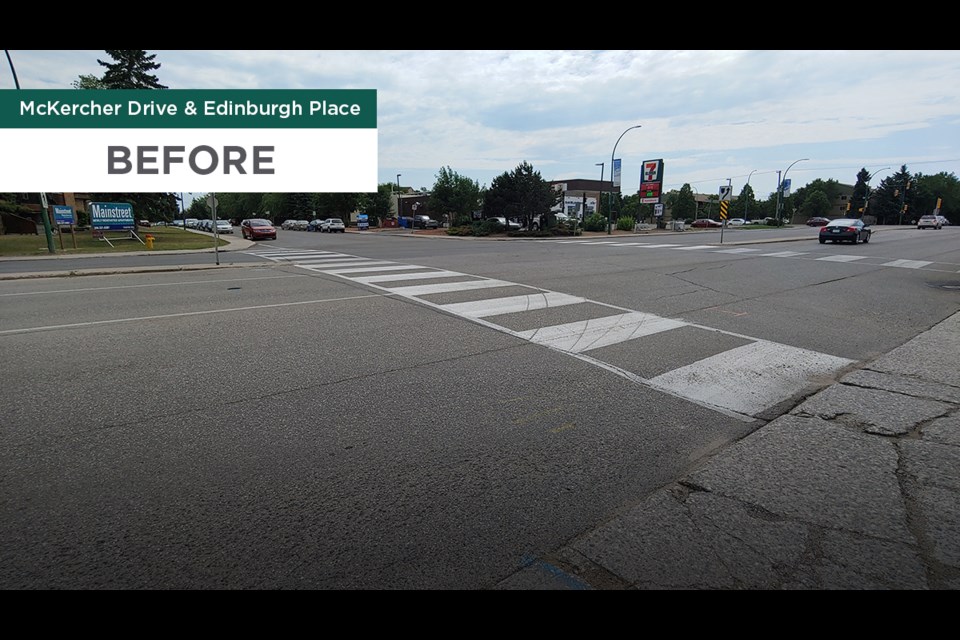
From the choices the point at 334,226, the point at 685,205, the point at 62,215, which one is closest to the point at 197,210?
the point at 334,226

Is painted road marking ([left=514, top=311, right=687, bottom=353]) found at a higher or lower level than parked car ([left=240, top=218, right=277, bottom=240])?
lower

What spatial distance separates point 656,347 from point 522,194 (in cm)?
3843

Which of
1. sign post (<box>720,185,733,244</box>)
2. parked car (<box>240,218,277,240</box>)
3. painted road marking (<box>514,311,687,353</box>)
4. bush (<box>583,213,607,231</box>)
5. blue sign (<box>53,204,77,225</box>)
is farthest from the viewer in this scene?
bush (<box>583,213,607,231</box>)

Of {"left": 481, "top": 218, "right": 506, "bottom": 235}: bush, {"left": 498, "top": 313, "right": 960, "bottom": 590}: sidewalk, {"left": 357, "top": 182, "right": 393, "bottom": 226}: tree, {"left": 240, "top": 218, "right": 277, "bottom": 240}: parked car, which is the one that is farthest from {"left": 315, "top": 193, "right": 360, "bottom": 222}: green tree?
{"left": 498, "top": 313, "right": 960, "bottom": 590}: sidewalk

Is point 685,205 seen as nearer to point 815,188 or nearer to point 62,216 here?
point 815,188

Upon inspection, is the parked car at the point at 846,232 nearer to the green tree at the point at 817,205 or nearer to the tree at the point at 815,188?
the green tree at the point at 817,205

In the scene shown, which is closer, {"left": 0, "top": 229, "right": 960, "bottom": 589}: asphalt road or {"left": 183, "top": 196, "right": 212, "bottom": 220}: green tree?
{"left": 0, "top": 229, "right": 960, "bottom": 589}: asphalt road

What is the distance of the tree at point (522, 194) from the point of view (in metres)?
42.6

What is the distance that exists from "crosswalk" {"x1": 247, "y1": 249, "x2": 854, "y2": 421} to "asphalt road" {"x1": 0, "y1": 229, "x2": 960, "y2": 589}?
44mm

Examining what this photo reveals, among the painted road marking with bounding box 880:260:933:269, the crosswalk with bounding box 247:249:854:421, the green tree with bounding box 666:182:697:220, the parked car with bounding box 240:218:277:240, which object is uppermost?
the green tree with bounding box 666:182:697:220

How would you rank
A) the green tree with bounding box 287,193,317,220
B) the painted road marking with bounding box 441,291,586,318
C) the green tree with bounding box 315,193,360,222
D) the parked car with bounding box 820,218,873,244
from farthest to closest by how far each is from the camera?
1. the green tree with bounding box 287,193,317,220
2. the green tree with bounding box 315,193,360,222
3. the parked car with bounding box 820,218,873,244
4. the painted road marking with bounding box 441,291,586,318

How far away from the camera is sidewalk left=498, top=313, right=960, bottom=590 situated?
2.17m

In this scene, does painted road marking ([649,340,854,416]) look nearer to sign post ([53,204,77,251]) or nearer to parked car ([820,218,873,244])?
parked car ([820,218,873,244])

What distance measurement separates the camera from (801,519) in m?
2.62
